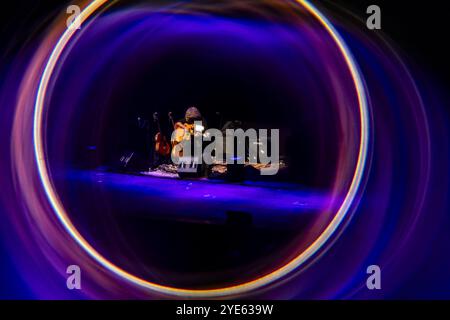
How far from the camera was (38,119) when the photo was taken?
2.67 metres

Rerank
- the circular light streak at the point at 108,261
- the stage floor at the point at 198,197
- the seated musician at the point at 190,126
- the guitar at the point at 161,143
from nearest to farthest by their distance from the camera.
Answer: the circular light streak at the point at 108,261 < the stage floor at the point at 198,197 < the seated musician at the point at 190,126 < the guitar at the point at 161,143

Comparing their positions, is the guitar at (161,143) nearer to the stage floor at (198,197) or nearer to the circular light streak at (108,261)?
the stage floor at (198,197)

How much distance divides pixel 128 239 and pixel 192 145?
2.26 m

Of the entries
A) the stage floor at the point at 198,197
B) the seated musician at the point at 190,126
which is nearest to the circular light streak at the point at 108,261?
the stage floor at the point at 198,197

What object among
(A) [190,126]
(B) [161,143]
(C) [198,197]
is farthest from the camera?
(B) [161,143]

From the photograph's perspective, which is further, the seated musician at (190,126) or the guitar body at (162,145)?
the guitar body at (162,145)

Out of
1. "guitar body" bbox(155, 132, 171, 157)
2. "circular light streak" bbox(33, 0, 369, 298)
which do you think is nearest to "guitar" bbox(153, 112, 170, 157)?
"guitar body" bbox(155, 132, 171, 157)

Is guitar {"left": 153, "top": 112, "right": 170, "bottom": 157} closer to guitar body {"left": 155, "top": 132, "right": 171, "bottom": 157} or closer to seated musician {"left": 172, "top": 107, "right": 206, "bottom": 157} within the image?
guitar body {"left": 155, "top": 132, "right": 171, "bottom": 157}

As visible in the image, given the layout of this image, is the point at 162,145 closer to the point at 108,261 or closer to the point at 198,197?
the point at 198,197

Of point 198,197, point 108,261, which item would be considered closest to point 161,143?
point 198,197

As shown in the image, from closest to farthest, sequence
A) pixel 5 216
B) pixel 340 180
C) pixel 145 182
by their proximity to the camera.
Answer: pixel 5 216, pixel 340 180, pixel 145 182

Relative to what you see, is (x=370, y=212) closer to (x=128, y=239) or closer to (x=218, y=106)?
(x=128, y=239)

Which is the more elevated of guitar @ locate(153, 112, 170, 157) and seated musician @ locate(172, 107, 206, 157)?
seated musician @ locate(172, 107, 206, 157)
